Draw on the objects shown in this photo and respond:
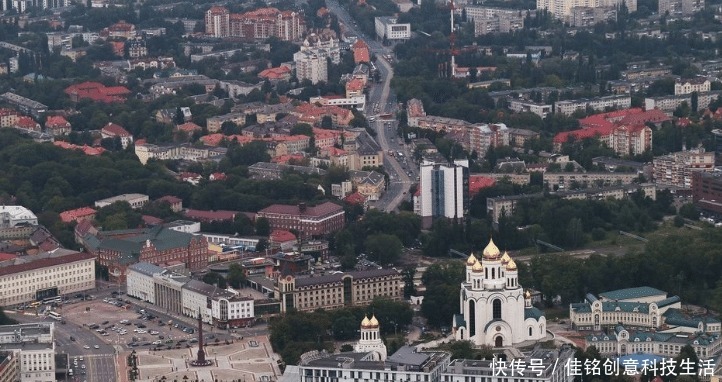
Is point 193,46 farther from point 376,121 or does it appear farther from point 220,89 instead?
point 376,121

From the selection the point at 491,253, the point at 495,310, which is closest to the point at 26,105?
the point at 491,253

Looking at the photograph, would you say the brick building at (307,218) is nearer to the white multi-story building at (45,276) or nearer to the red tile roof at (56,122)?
the white multi-story building at (45,276)

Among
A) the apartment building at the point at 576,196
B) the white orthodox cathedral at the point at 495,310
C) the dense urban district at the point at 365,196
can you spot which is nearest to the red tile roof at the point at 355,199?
the dense urban district at the point at 365,196

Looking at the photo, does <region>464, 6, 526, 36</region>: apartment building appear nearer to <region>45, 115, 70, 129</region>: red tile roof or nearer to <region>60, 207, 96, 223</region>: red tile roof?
<region>45, 115, 70, 129</region>: red tile roof

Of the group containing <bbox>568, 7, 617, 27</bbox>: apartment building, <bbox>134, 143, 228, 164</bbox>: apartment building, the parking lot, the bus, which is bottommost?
the bus

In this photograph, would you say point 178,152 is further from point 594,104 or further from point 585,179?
point 594,104

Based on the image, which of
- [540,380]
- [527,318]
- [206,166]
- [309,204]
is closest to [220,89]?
[206,166]

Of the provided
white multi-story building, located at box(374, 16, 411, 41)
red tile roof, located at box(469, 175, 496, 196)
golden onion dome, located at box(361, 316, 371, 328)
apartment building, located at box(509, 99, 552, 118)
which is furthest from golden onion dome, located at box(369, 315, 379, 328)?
white multi-story building, located at box(374, 16, 411, 41)
